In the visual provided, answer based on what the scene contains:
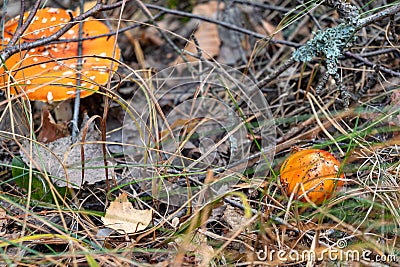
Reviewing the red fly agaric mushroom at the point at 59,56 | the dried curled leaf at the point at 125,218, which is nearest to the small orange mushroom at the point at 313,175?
the dried curled leaf at the point at 125,218

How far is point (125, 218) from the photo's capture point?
1.51 metres

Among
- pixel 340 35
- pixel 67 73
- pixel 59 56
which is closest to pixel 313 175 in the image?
pixel 340 35

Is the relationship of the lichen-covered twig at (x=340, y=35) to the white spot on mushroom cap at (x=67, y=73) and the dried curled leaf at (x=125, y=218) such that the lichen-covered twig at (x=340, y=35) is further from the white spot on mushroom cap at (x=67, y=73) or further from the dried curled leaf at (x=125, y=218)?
the white spot on mushroom cap at (x=67, y=73)

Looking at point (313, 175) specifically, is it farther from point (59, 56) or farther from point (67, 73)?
point (59, 56)

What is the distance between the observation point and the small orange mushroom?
1562 mm

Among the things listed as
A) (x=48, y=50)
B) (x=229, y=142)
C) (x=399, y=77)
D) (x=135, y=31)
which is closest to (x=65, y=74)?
(x=48, y=50)

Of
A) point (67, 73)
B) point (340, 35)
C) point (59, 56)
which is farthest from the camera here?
point (59, 56)

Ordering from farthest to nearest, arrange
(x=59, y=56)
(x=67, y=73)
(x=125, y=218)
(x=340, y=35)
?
(x=59, y=56)
(x=67, y=73)
(x=340, y=35)
(x=125, y=218)

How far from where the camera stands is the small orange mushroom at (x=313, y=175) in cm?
156

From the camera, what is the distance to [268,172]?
5.98 feet

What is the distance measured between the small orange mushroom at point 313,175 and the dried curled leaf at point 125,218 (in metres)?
0.51

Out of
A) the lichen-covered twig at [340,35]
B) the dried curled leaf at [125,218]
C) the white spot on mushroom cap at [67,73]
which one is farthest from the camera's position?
the white spot on mushroom cap at [67,73]

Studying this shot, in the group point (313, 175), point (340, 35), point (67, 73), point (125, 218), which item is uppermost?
point (67, 73)

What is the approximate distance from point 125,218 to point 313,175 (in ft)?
2.16
